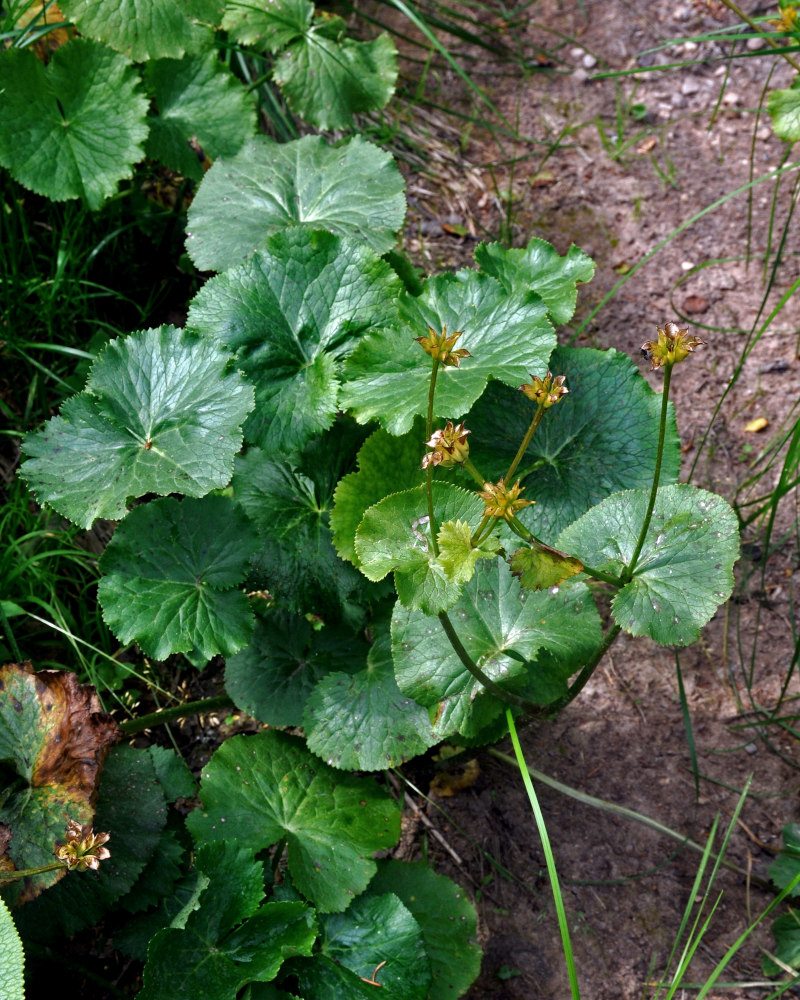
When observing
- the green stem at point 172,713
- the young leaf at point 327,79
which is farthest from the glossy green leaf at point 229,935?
the young leaf at point 327,79

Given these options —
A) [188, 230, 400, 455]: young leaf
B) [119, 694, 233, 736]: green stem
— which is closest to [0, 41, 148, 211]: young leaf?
[188, 230, 400, 455]: young leaf

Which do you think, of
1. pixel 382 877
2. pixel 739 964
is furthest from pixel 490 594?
pixel 739 964

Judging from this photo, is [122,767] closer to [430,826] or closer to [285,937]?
[285,937]

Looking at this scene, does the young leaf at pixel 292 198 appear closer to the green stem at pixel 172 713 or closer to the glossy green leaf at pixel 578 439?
the glossy green leaf at pixel 578 439

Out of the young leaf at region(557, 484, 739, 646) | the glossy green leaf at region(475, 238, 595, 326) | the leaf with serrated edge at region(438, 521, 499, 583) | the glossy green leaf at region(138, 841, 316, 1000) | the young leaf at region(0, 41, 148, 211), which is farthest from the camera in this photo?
the young leaf at region(0, 41, 148, 211)

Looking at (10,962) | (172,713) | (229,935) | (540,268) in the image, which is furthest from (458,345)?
(10,962)

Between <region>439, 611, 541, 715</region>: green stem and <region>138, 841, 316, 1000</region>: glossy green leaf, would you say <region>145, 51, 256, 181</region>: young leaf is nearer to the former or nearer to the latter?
<region>439, 611, 541, 715</region>: green stem
